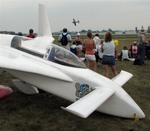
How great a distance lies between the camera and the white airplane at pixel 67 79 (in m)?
8.65

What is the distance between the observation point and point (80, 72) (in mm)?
9148

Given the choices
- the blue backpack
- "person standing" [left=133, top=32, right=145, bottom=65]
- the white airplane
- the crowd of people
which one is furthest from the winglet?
"person standing" [left=133, top=32, right=145, bottom=65]

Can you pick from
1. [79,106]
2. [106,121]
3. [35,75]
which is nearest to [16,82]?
[35,75]

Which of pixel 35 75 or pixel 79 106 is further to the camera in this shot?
pixel 35 75

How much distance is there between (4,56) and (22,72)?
81cm

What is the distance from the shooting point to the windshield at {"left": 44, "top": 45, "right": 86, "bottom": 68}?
9477 millimetres

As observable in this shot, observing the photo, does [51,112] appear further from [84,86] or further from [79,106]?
[79,106]

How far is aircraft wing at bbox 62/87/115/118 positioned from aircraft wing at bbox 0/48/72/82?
0.87 metres

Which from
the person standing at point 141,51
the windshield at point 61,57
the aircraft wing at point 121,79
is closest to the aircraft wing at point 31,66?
the windshield at point 61,57

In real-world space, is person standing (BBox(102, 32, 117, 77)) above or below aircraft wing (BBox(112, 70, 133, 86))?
above

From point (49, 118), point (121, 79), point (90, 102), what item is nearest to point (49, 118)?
point (49, 118)

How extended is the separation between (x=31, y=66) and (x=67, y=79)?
96cm

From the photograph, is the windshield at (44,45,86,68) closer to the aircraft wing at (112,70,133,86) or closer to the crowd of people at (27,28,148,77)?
the aircraft wing at (112,70,133,86)

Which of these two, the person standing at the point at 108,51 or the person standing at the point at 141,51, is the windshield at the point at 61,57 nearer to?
the person standing at the point at 108,51
